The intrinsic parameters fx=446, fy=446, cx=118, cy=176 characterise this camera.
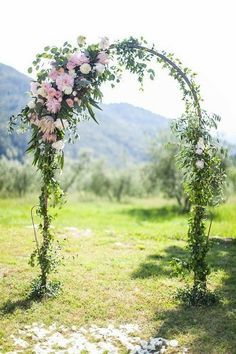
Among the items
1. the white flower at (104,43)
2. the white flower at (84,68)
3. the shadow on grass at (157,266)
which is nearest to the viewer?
the white flower at (84,68)

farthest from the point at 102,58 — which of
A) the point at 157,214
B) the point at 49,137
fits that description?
the point at 157,214

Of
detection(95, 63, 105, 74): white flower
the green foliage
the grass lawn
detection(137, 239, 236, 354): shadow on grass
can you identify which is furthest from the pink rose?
the green foliage

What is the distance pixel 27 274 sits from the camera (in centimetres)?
1219

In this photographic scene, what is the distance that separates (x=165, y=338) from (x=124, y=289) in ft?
9.45

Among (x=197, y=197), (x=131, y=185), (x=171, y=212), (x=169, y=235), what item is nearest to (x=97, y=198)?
(x=131, y=185)

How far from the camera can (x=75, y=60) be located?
32.9 feet

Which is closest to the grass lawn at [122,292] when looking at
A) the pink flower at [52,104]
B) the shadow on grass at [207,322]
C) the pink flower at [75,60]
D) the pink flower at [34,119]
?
the shadow on grass at [207,322]

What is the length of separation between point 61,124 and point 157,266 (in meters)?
6.01

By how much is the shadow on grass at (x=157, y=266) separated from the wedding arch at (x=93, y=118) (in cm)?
213

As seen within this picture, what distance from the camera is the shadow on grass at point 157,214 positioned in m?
34.1

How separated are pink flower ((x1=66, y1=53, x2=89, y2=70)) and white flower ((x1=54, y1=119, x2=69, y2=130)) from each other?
120 centimetres

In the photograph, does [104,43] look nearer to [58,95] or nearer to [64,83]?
[64,83]

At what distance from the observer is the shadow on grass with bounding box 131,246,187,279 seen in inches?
502

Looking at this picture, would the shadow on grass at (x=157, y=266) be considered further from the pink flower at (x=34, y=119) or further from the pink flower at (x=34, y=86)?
the pink flower at (x=34, y=86)
